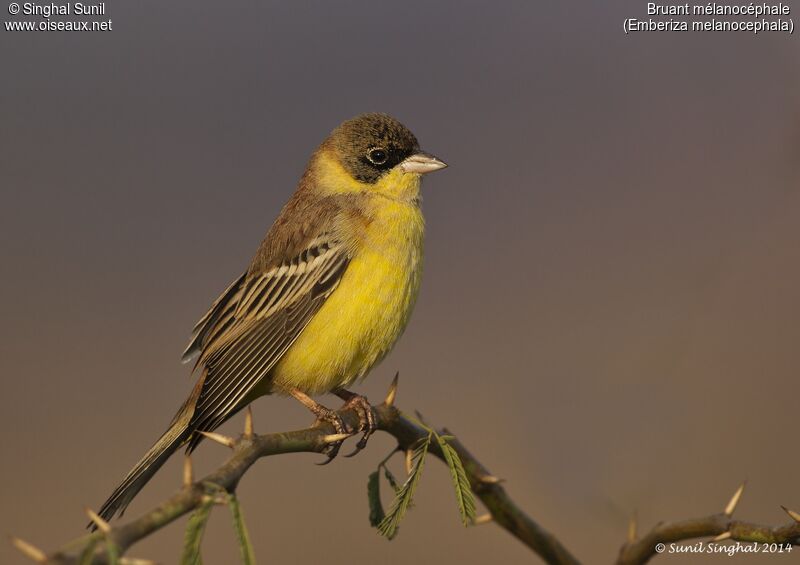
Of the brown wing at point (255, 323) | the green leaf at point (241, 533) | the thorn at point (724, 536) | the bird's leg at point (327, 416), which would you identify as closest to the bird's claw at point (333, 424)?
the bird's leg at point (327, 416)

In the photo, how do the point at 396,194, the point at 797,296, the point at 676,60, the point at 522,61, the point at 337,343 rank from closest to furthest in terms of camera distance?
the point at 337,343 < the point at 396,194 < the point at 797,296 < the point at 676,60 < the point at 522,61

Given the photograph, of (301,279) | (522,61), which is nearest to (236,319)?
(301,279)

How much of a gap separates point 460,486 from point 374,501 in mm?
367

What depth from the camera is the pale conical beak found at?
208 inches

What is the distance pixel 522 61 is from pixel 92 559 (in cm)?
1006

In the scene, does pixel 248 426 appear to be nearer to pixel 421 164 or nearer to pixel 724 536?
pixel 724 536

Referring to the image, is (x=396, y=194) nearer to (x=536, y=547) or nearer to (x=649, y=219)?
(x=536, y=547)

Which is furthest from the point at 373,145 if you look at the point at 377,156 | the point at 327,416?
the point at 327,416

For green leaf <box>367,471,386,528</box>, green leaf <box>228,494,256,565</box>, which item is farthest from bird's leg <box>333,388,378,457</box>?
green leaf <box>228,494,256,565</box>

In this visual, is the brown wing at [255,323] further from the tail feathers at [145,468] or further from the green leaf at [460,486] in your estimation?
the green leaf at [460,486]

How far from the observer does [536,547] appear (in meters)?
3.04

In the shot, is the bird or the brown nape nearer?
the bird

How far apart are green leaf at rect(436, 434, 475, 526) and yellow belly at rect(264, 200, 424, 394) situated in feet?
5.67

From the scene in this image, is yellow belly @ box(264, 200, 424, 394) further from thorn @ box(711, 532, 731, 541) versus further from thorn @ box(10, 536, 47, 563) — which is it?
thorn @ box(10, 536, 47, 563)
